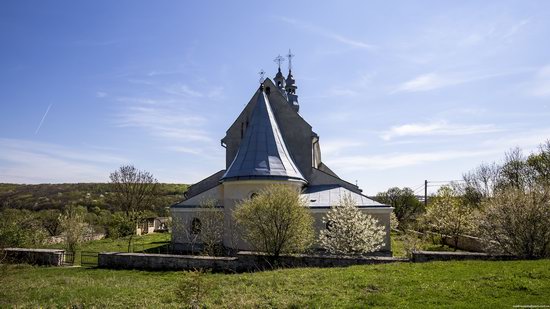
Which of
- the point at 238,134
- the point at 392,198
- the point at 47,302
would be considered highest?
the point at 238,134

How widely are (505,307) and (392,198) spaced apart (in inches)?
1921

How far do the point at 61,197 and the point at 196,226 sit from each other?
177ft

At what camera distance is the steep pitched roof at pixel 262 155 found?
21.5 metres

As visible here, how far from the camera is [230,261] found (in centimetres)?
1495

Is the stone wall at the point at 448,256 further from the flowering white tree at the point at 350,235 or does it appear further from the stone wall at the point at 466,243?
the stone wall at the point at 466,243

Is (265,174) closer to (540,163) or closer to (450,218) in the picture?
(450,218)

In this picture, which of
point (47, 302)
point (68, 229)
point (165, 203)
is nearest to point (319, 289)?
point (47, 302)

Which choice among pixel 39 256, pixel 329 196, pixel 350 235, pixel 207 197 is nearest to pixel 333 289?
pixel 350 235

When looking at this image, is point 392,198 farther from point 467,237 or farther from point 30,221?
point 30,221

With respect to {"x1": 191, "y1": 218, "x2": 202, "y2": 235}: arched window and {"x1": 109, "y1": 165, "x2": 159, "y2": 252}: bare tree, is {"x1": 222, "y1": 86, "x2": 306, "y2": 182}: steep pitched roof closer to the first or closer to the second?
{"x1": 191, "y1": 218, "x2": 202, "y2": 235}: arched window

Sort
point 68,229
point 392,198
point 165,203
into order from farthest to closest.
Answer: point 165,203 < point 392,198 < point 68,229

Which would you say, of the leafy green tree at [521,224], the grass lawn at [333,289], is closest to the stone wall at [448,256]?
the leafy green tree at [521,224]

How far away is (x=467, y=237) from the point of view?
24859 mm

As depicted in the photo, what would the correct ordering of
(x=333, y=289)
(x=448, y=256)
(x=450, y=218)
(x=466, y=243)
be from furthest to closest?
(x=450, y=218), (x=466, y=243), (x=448, y=256), (x=333, y=289)
